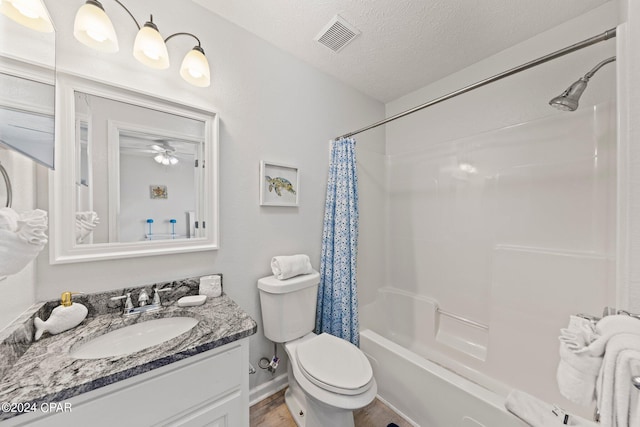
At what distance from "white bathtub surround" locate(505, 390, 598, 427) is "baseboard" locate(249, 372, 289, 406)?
4.29 ft

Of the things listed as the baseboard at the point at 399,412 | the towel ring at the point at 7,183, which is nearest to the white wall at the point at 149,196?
the towel ring at the point at 7,183

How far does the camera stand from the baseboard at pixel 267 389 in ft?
4.84

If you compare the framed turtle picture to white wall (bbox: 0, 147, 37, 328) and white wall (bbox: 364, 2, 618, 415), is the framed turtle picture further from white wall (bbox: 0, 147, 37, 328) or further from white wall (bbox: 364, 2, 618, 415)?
white wall (bbox: 364, 2, 618, 415)

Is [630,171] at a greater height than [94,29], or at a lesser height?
lesser

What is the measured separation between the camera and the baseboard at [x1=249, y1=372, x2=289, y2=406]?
148 centimetres

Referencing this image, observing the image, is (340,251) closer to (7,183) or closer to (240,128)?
(240,128)

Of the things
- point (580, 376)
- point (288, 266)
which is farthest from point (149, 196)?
point (580, 376)

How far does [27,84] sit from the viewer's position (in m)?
0.79

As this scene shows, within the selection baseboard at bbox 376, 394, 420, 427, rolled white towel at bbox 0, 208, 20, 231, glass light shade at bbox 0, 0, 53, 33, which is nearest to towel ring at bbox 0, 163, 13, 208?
rolled white towel at bbox 0, 208, 20, 231

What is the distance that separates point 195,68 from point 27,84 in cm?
61

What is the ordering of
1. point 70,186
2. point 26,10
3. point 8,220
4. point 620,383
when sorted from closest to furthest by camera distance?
1. point 620,383
2. point 8,220
3. point 26,10
4. point 70,186

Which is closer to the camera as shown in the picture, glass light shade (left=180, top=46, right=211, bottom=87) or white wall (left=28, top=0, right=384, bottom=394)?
white wall (left=28, top=0, right=384, bottom=394)

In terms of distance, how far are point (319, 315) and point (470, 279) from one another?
1.23m

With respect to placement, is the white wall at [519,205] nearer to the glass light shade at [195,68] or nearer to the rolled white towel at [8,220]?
the glass light shade at [195,68]
